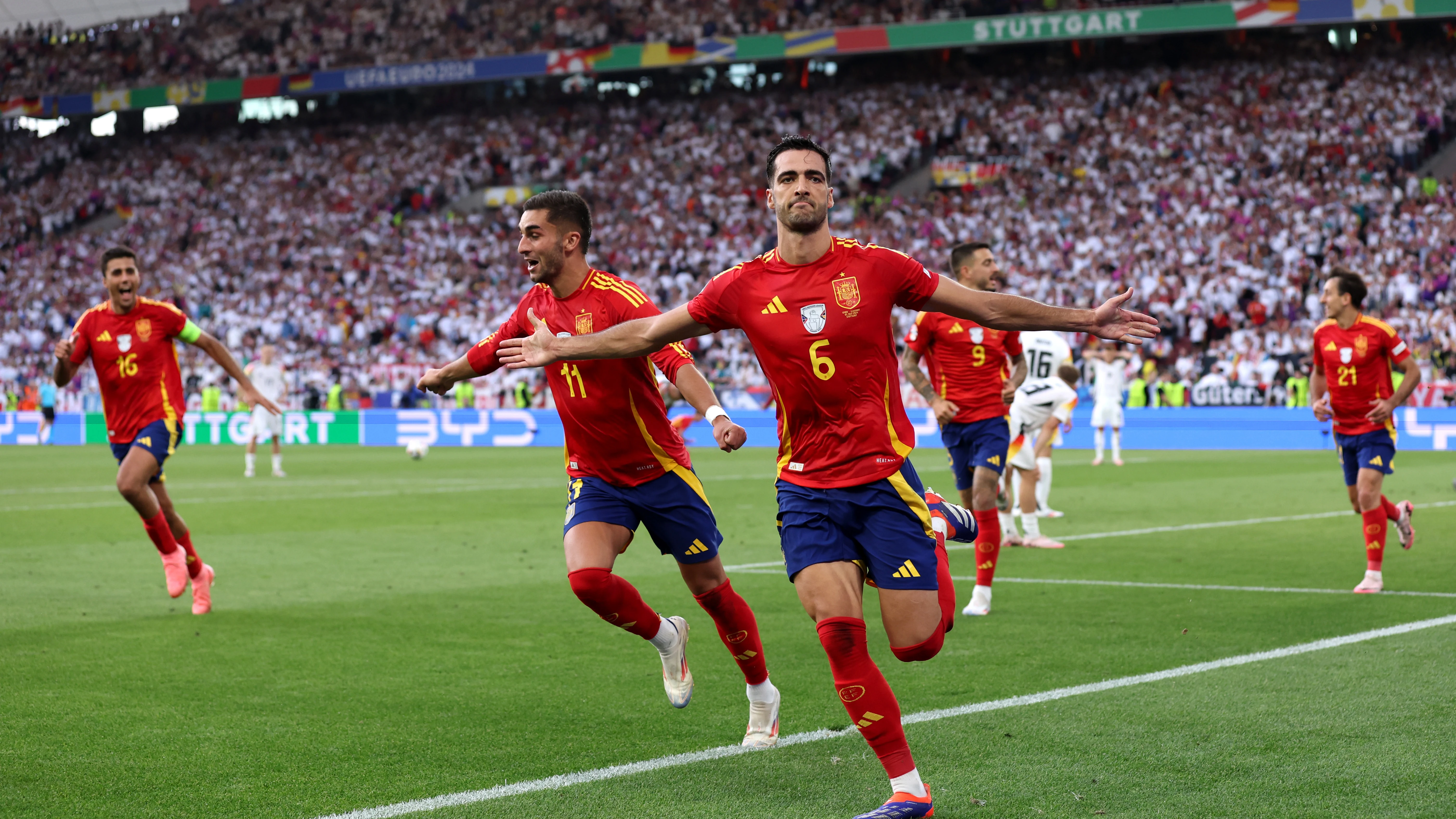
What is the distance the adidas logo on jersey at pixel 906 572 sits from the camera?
4.75 metres

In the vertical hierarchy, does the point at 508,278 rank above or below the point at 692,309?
above

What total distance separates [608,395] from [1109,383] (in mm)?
19735

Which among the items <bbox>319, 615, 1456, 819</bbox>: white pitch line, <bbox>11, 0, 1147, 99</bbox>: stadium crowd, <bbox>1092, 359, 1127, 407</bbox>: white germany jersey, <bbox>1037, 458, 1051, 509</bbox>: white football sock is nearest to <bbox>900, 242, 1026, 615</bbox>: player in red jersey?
<bbox>319, 615, 1456, 819</bbox>: white pitch line

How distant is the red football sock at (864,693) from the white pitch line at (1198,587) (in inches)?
239

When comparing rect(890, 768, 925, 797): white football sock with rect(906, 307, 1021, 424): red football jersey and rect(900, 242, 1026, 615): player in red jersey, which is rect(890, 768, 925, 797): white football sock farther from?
rect(906, 307, 1021, 424): red football jersey

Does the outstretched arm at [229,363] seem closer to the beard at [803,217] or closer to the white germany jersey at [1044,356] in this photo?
the beard at [803,217]

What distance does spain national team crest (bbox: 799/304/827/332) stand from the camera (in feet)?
15.5

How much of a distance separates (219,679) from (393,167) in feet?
148

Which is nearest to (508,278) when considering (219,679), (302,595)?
(302,595)

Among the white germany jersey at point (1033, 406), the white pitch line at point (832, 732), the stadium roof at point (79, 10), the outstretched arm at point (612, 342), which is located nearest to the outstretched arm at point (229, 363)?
the outstretched arm at point (612, 342)

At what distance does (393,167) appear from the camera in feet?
164

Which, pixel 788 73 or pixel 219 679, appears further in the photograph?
pixel 788 73

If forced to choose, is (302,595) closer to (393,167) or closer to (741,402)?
(741,402)

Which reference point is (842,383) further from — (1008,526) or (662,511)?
(1008,526)
